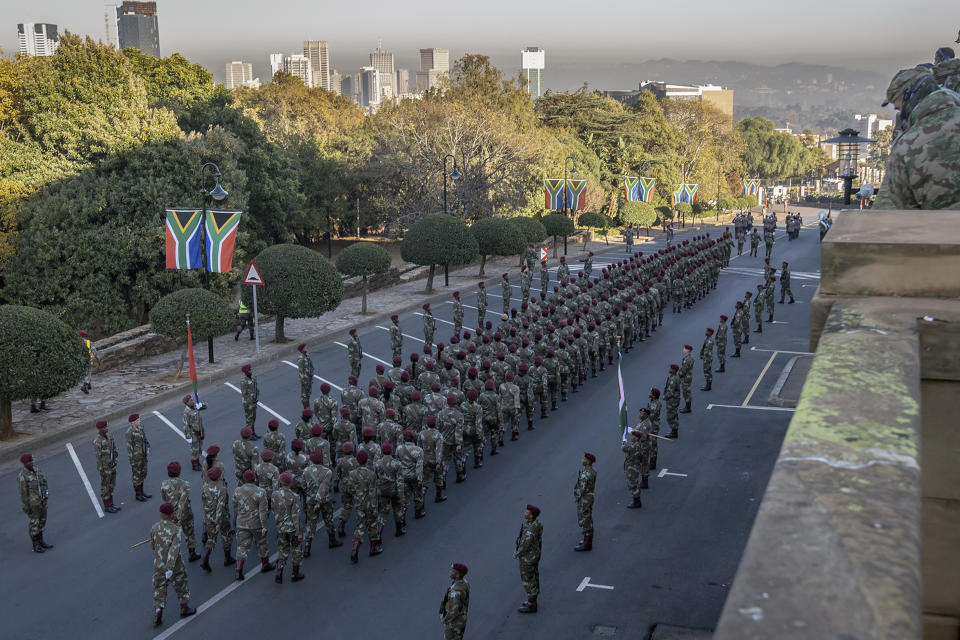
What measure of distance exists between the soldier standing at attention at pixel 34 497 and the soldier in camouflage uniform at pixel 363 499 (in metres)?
4.03

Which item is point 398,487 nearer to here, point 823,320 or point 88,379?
point 823,320

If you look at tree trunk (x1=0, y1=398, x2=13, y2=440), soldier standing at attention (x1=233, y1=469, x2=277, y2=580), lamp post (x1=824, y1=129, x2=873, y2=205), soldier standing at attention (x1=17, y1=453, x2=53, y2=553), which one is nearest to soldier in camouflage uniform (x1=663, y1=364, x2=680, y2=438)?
soldier standing at attention (x1=233, y1=469, x2=277, y2=580)

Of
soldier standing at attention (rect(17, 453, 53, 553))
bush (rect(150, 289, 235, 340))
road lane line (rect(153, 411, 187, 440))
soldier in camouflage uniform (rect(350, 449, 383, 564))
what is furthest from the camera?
bush (rect(150, 289, 235, 340))

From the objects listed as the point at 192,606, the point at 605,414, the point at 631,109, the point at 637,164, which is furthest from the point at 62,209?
the point at 631,109

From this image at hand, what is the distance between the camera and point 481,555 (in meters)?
10.9

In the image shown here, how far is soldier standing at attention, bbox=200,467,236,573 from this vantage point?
1059cm

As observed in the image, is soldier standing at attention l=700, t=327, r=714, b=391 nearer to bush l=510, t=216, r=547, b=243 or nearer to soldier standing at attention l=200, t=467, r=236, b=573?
soldier standing at attention l=200, t=467, r=236, b=573

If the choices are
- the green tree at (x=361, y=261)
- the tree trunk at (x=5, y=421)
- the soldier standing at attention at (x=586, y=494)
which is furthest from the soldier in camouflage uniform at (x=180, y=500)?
the green tree at (x=361, y=261)

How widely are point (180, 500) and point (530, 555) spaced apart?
176 inches

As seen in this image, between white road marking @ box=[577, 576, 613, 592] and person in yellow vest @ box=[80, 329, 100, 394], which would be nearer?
white road marking @ box=[577, 576, 613, 592]

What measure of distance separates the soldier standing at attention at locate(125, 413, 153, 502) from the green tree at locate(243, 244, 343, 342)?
9.69m

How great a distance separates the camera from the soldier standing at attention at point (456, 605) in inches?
325

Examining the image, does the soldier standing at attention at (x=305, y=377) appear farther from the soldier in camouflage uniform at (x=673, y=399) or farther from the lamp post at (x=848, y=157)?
the lamp post at (x=848, y=157)

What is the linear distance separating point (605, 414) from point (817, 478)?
1391 cm
